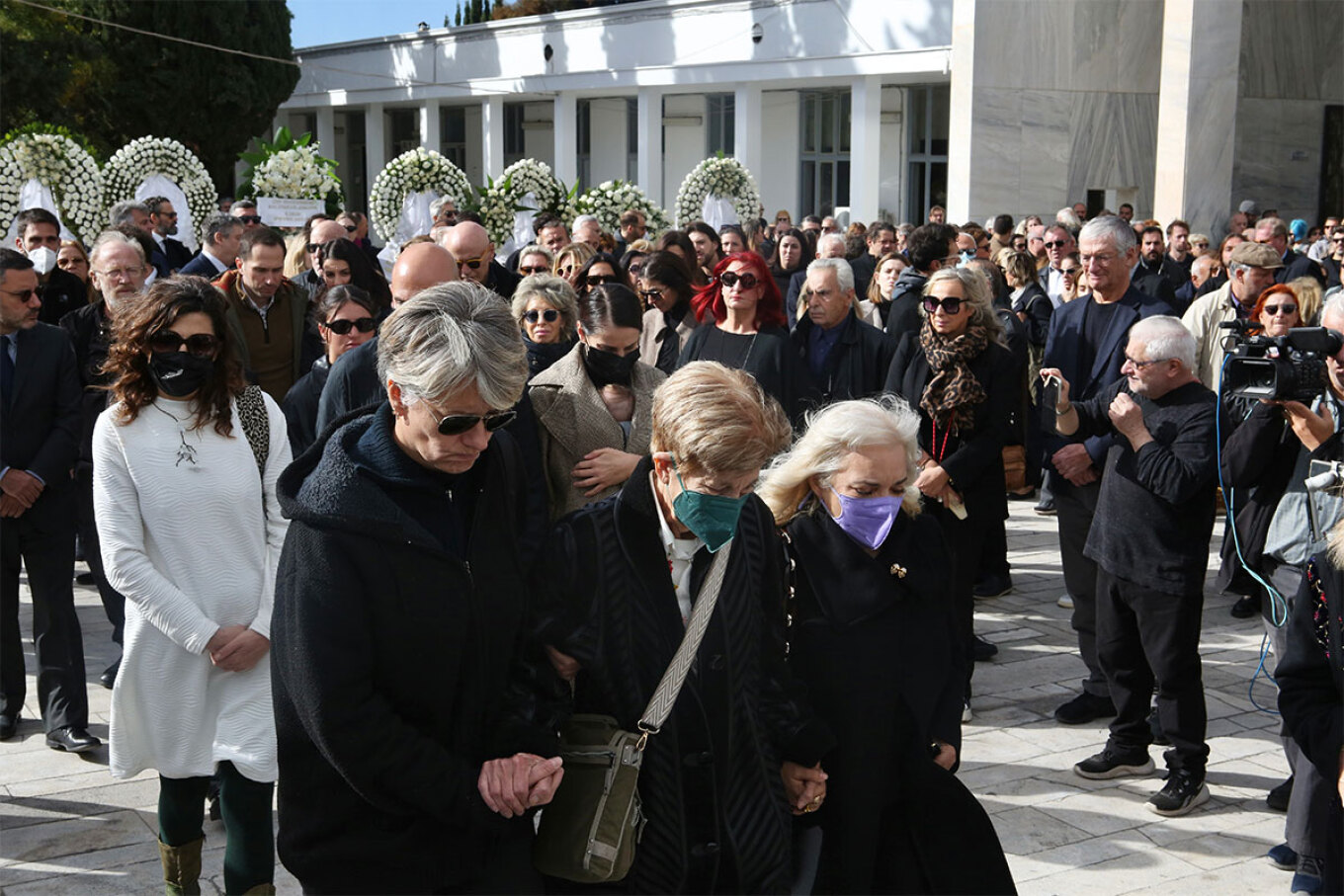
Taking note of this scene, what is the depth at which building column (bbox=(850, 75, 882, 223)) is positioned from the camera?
29203 mm

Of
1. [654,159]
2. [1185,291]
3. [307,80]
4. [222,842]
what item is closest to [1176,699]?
[222,842]

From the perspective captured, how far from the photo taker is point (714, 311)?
715 cm

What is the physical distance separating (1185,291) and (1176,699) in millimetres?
8957

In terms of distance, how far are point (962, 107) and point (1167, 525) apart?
60.6ft

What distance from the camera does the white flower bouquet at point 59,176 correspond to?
1257 cm

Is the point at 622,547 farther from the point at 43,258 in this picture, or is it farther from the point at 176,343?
the point at 43,258

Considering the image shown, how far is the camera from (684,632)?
10.1ft

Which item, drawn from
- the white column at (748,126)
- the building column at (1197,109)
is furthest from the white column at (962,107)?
the white column at (748,126)

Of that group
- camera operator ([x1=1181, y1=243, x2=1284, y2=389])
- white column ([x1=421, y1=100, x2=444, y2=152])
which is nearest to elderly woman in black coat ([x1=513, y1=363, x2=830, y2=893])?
camera operator ([x1=1181, y1=243, x2=1284, y2=389])

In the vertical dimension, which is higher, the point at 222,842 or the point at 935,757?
the point at 935,757

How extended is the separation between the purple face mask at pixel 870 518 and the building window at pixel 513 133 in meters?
41.5

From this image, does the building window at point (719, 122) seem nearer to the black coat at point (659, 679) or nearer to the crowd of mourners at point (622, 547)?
the crowd of mourners at point (622, 547)

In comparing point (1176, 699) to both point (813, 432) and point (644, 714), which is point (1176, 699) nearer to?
point (813, 432)

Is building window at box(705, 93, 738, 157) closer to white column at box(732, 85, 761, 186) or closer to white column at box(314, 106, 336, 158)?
white column at box(732, 85, 761, 186)
